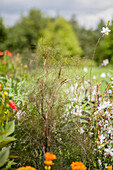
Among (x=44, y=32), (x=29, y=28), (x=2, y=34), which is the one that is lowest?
(x=2, y=34)

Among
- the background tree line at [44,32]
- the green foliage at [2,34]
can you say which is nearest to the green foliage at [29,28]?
the background tree line at [44,32]

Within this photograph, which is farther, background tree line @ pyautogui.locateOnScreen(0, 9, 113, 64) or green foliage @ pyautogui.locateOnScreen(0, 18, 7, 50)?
background tree line @ pyautogui.locateOnScreen(0, 9, 113, 64)

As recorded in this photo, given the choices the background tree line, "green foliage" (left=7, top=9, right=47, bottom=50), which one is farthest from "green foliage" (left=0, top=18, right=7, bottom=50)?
"green foliage" (left=7, top=9, right=47, bottom=50)

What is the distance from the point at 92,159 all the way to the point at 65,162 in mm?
271

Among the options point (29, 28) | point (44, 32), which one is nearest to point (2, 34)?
point (44, 32)

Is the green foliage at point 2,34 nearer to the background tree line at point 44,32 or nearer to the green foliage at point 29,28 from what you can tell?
the background tree line at point 44,32

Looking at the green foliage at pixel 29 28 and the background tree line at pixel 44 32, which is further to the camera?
the green foliage at pixel 29 28

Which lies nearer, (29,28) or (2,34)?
(2,34)

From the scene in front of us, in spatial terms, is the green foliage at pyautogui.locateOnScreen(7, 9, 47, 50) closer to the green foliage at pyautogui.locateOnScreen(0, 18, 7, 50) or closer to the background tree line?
the background tree line

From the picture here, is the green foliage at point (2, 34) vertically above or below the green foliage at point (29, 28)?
below

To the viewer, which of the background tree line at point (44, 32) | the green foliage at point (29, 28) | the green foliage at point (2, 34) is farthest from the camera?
the green foliage at point (29, 28)

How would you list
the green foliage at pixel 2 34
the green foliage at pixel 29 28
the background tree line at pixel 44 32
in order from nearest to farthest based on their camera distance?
the green foliage at pixel 2 34 < the background tree line at pixel 44 32 < the green foliage at pixel 29 28

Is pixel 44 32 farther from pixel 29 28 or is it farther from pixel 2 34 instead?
pixel 29 28

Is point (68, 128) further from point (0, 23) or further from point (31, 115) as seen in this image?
point (0, 23)
